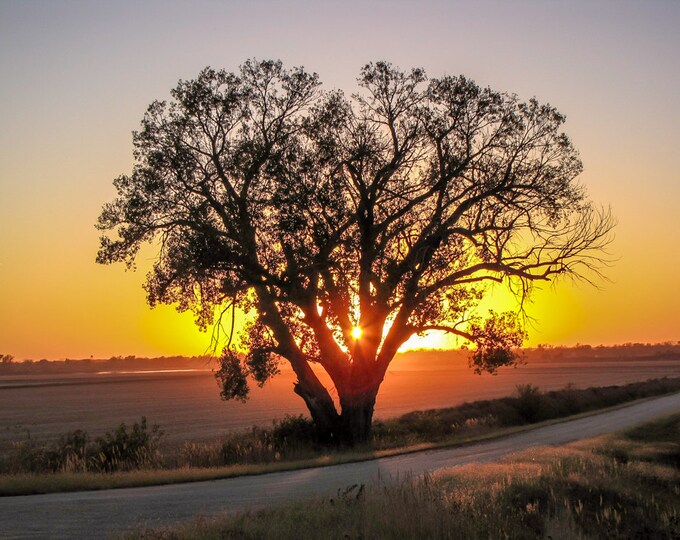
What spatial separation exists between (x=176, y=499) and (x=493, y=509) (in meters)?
6.69

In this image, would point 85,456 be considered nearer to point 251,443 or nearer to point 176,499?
point 251,443

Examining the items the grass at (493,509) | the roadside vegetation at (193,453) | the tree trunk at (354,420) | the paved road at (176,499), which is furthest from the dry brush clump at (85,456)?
the grass at (493,509)

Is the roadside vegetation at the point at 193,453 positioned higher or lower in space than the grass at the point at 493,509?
higher

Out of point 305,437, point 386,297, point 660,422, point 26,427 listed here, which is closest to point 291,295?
point 386,297

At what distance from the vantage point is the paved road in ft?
41.5

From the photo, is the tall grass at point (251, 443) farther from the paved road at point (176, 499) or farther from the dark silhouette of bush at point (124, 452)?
the paved road at point (176, 499)

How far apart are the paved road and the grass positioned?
156cm

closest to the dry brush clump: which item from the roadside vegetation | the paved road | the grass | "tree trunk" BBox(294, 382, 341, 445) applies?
the roadside vegetation

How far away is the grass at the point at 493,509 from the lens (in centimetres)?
1160

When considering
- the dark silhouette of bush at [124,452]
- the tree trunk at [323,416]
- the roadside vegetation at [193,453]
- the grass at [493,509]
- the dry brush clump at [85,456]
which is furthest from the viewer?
the tree trunk at [323,416]

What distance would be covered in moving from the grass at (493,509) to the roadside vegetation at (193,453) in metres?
7.92

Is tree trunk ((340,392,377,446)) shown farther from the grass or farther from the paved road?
the grass

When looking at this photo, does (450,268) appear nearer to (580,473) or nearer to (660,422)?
(660,422)

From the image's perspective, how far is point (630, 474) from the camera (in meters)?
18.2
